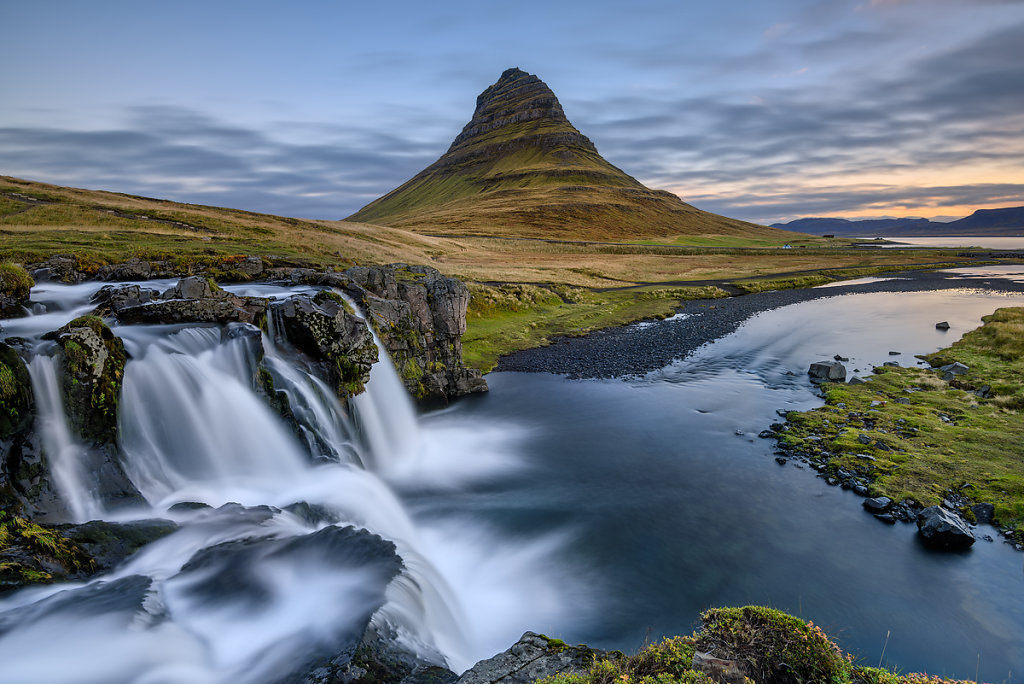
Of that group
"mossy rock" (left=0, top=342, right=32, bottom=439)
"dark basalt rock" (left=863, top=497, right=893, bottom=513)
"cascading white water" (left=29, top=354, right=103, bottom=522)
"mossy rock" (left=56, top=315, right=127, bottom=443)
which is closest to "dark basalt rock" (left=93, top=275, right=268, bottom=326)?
"mossy rock" (left=56, top=315, right=127, bottom=443)

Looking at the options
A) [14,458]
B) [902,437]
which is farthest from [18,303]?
[902,437]

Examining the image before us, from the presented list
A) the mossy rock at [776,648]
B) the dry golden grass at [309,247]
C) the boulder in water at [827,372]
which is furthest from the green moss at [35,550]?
the boulder in water at [827,372]

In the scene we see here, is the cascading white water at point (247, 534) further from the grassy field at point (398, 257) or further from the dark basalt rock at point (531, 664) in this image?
the grassy field at point (398, 257)

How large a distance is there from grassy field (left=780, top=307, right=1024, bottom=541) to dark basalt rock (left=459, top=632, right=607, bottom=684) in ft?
43.7

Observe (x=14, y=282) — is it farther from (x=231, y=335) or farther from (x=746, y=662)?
(x=746, y=662)

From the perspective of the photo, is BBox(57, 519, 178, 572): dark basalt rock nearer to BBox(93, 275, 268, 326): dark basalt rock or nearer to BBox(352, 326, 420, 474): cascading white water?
BBox(93, 275, 268, 326): dark basalt rock

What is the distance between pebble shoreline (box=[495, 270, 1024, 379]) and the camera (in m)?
31.8

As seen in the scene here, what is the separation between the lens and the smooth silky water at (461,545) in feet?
29.1

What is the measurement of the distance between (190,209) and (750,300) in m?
78.8

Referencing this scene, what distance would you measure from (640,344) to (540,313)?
41.9ft

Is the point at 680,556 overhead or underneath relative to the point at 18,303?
underneath

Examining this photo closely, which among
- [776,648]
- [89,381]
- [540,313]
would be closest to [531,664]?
[776,648]

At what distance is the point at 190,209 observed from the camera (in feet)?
227

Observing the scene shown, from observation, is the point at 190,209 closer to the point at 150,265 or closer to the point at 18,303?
the point at 150,265
